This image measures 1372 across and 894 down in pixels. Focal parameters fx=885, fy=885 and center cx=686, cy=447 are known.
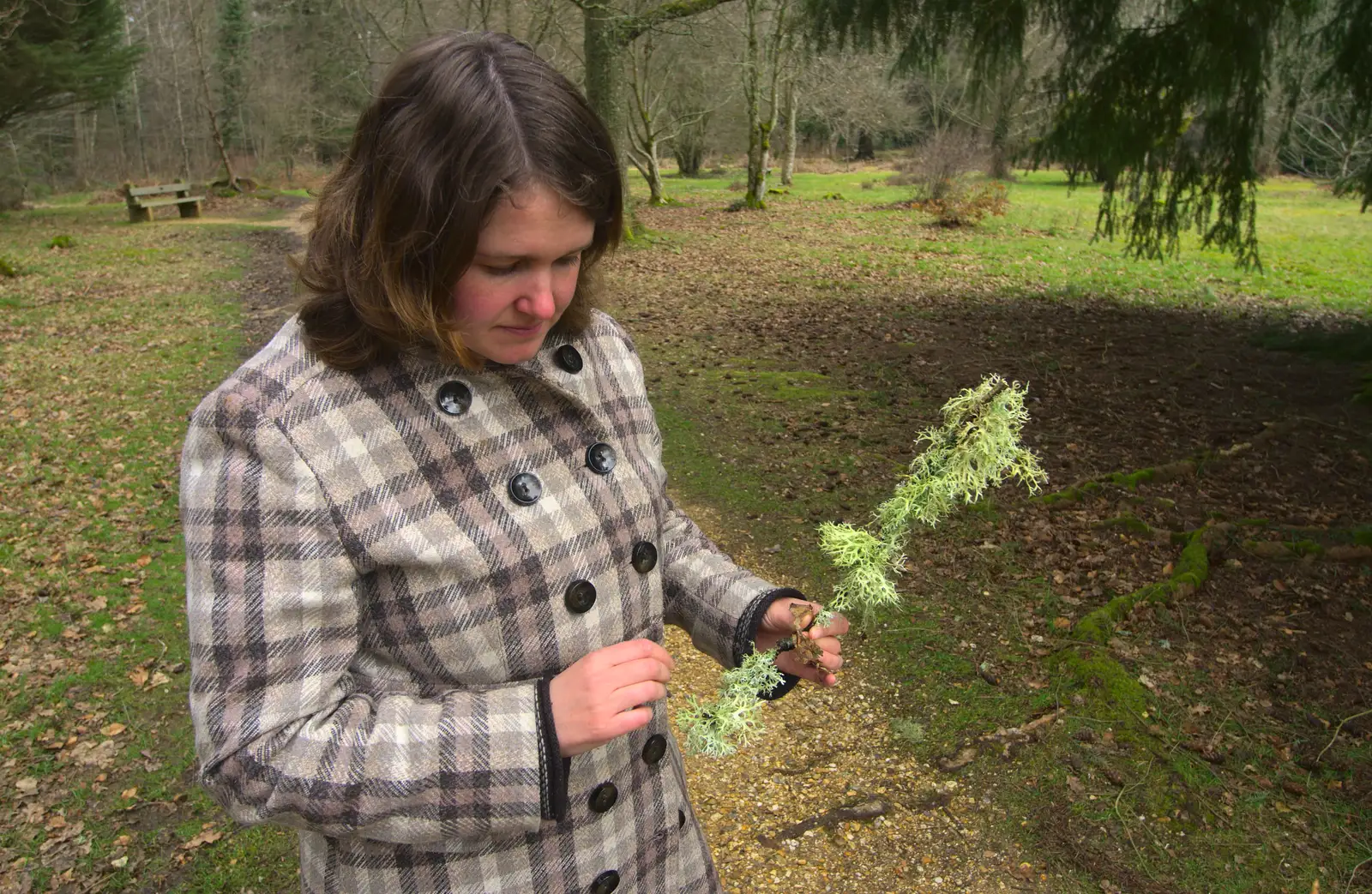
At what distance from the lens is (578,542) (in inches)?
54.6

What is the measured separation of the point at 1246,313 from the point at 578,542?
11239mm

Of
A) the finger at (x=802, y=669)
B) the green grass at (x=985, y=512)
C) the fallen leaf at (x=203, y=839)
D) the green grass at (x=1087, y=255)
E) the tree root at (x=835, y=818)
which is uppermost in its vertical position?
the finger at (x=802, y=669)

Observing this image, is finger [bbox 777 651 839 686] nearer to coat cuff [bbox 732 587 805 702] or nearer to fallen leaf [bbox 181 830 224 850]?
coat cuff [bbox 732 587 805 702]

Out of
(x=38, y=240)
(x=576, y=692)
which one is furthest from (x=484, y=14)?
(x=576, y=692)

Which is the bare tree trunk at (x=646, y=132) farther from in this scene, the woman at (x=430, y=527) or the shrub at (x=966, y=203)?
the woman at (x=430, y=527)

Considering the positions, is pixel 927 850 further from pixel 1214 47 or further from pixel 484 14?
pixel 484 14

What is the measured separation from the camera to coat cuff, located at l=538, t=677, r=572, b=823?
1214mm

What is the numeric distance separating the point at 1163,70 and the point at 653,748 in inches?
309

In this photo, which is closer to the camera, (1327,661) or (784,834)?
(784,834)

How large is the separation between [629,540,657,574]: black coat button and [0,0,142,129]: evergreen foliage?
21.9 meters

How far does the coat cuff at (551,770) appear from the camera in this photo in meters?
1.21

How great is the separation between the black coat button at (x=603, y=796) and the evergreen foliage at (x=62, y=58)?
22.0 metres

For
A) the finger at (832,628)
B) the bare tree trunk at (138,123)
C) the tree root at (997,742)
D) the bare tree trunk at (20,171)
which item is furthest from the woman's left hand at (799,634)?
the bare tree trunk at (138,123)

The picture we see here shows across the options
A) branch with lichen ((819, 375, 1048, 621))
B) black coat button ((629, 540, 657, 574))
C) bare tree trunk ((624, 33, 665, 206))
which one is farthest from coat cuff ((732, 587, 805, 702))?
bare tree trunk ((624, 33, 665, 206))
